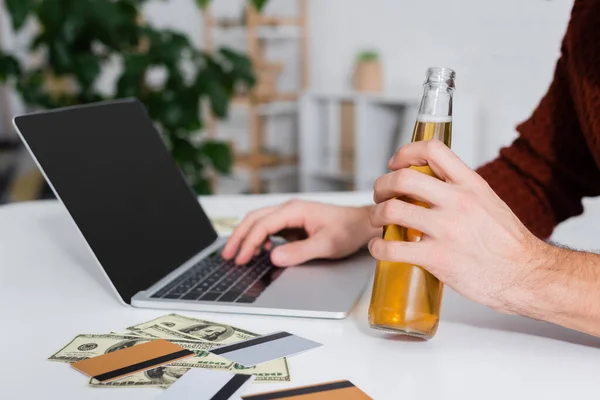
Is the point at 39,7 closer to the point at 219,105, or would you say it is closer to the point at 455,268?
the point at 219,105

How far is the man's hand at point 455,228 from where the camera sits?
0.60 meters

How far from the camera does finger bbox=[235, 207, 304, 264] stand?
0.90 m

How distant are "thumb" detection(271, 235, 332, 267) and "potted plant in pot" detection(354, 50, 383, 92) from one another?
9.09 ft

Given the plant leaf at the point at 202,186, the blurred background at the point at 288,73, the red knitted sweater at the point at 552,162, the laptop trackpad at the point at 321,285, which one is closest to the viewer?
the laptop trackpad at the point at 321,285

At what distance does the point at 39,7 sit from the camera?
196cm

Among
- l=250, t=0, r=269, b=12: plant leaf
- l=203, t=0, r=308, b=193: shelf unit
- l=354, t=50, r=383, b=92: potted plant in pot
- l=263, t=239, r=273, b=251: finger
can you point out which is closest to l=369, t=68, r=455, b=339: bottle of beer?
l=263, t=239, r=273, b=251: finger

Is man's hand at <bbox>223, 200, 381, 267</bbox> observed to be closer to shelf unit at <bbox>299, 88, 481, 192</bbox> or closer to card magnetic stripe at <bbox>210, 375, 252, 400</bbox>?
card magnetic stripe at <bbox>210, 375, 252, 400</bbox>

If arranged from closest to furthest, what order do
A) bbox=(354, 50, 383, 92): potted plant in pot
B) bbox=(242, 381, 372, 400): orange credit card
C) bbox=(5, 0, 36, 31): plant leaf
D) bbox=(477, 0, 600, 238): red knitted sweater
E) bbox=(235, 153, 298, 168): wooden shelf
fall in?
1. bbox=(242, 381, 372, 400): orange credit card
2. bbox=(477, 0, 600, 238): red knitted sweater
3. bbox=(5, 0, 36, 31): plant leaf
4. bbox=(354, 50, 383, 92): potted plant in pot
5. bbox=(235, 153, 298, 168): wooden shelf

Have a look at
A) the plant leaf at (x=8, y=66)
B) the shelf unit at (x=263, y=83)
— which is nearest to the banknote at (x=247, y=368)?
the plant leaf at (x=8, y=66)

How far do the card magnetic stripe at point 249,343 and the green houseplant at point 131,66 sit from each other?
55.7 inches

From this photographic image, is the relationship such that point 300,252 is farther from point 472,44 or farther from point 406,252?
point 472,44

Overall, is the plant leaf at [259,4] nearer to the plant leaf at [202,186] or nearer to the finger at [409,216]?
the plant leaf at [202,186]

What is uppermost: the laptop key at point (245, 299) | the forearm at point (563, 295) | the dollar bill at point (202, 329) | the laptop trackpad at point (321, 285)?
the forearm at point (563, 295)

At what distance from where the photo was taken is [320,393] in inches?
21.4
